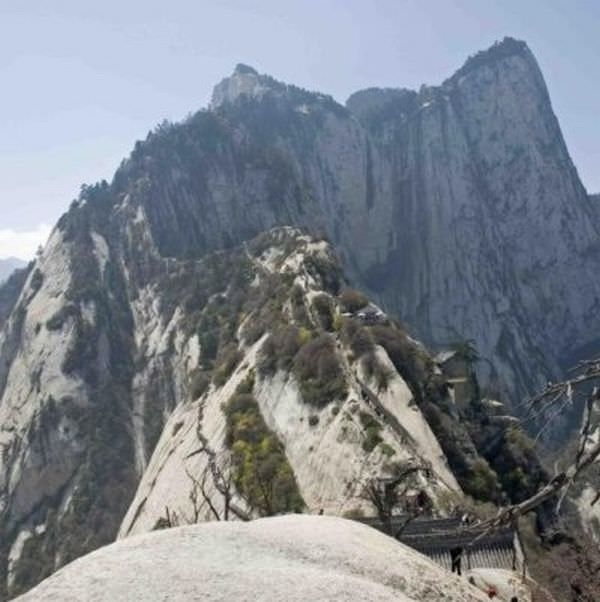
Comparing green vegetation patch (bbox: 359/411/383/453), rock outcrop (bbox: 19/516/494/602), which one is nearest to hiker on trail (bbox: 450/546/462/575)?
rock outcrop (bbox: 19/516/494/602)

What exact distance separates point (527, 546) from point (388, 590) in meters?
39.5

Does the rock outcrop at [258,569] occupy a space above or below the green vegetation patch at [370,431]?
above

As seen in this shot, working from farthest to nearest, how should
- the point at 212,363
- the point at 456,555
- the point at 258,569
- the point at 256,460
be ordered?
the point at 212,363 → the point at 256,460 → the point at 456,555 → the point at 258,569

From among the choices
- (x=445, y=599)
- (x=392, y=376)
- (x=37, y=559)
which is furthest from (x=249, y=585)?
(x=37, y=559)

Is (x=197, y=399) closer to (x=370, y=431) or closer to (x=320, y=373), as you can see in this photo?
(x=320, y=373)

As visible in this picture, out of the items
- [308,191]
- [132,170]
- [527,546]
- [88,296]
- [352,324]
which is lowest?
[527,546]

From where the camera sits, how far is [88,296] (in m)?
133

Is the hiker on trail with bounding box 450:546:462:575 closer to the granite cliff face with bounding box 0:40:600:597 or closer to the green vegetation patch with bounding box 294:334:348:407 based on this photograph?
the granite cliff face with bounding box 0:40:600:597

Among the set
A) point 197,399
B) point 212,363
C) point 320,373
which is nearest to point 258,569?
point 320,373

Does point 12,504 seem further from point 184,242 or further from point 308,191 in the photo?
point 308,191

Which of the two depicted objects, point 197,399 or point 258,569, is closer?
point 258,569

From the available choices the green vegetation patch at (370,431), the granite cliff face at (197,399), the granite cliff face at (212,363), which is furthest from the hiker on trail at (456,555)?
the green vegetation patch at (370,431)

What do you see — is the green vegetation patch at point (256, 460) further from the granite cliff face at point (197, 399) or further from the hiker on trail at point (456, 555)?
the hiker on trail at point (456, 555)

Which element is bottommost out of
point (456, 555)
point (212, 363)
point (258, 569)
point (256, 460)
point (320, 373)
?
point (456, 555)
